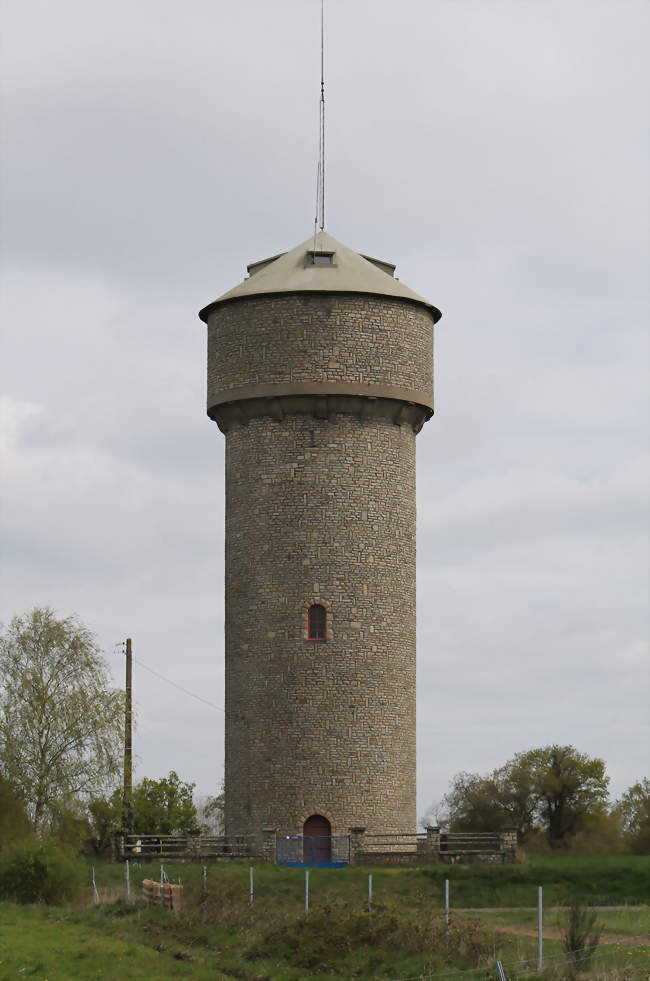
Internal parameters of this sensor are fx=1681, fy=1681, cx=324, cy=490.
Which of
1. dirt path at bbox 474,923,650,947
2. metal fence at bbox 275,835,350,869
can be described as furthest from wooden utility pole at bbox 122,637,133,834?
dirt path at bbox 474,923,650,947

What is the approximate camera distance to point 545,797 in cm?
5088

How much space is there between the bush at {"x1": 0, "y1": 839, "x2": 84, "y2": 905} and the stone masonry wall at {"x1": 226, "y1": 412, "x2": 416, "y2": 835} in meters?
6.30

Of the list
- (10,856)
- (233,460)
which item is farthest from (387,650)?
(10,856)

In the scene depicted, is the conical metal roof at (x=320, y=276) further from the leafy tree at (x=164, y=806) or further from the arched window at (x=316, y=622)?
the leafy tree at (x=164, y=806)

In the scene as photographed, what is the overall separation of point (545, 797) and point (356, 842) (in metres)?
13.6

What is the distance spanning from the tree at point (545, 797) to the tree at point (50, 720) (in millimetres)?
12347

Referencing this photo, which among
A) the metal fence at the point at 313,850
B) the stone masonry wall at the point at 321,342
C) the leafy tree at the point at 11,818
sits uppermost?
the stone masonry wall at the point at 321,342

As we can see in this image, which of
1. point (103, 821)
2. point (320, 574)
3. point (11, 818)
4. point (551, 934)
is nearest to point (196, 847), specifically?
point (11, 818)

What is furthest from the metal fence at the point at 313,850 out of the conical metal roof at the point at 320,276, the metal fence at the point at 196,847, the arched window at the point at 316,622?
the conical metal roof at the point at 320,276

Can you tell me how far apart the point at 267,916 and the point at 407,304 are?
17.8 m

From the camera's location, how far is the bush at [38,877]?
3428cm

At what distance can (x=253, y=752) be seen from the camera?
39938 mm

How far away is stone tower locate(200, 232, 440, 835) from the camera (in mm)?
39344

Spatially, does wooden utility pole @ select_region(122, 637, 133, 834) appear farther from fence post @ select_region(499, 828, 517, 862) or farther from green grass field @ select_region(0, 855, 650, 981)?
fence post @ select_region(499, 828, 517, 862)
